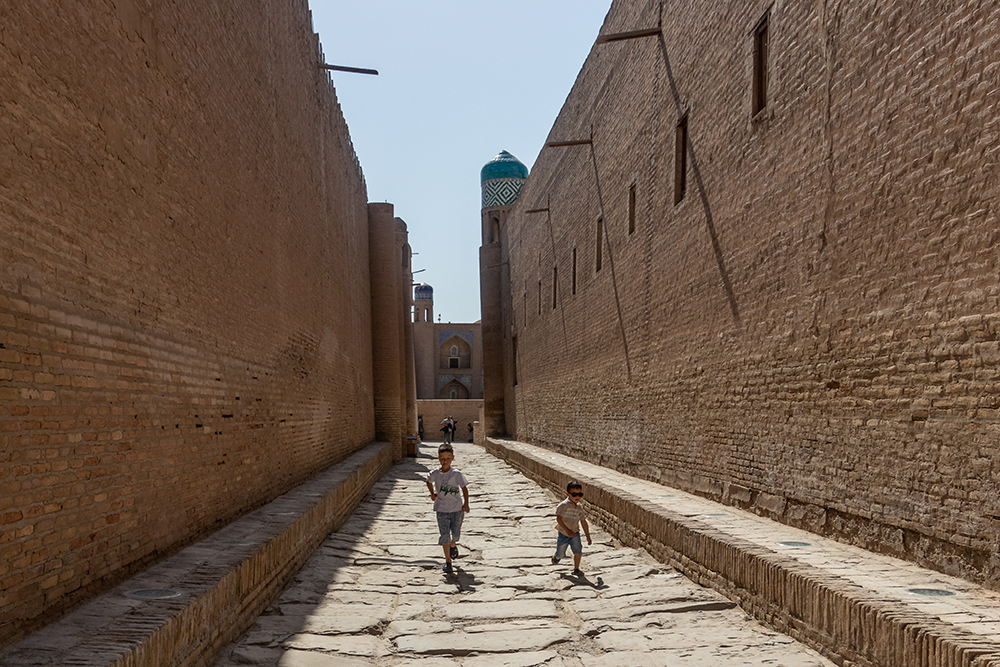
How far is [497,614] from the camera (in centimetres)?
530

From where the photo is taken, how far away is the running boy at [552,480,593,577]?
21.4ft

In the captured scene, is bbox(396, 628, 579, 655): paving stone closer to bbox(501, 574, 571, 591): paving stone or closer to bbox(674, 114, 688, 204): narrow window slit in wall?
bbox(501, 574, 571, 591): paving stone

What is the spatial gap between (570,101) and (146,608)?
15.8m

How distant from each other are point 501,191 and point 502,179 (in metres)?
0.62

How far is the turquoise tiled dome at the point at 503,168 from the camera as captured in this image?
36625 mm

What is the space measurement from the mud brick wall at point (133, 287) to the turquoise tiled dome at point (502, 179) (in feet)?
88.1

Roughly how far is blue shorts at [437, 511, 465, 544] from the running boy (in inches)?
35.0

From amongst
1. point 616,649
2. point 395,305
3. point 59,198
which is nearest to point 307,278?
point 59,198

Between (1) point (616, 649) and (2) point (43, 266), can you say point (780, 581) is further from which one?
(2) point (43, 266)

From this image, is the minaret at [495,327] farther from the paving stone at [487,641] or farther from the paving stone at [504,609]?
the paving stone at [487,641]

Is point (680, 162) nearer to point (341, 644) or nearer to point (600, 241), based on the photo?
point (600, 241)

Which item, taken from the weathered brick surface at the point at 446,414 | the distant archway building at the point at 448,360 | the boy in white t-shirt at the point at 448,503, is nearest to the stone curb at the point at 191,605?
the boy in white t-shirt at the point at 448,503

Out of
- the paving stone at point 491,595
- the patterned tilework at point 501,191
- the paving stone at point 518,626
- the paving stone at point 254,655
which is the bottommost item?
the paving stone at point 491,595

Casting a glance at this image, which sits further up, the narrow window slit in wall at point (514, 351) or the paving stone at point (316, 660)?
the narrow window slit in wall at point (514, 351)
